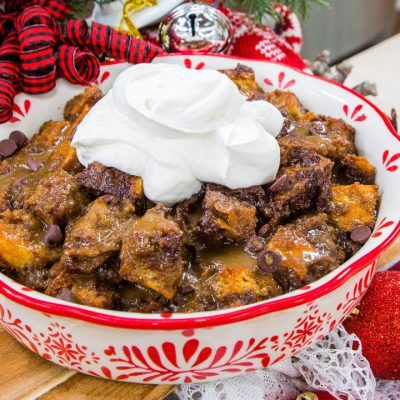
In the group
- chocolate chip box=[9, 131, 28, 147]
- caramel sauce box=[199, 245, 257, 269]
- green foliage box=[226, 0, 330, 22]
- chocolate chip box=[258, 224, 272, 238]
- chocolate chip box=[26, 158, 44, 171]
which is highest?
green foliage box=[226, 0, 330, 22]

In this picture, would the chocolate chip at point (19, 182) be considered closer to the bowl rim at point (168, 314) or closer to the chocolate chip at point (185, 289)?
the bowl rim at point (168, 314)

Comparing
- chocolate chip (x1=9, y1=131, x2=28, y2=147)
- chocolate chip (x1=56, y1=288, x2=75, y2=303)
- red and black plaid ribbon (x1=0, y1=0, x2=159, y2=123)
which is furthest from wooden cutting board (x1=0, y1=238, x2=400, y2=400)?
red and black plaid ribbon (x1=0, y1=0, x2=159, y2=123)

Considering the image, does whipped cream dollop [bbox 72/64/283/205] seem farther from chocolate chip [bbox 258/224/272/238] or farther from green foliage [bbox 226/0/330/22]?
green foliage [bbox 226/0/330/22]

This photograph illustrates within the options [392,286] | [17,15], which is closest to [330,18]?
[17,15]

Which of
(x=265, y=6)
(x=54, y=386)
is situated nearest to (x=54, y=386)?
(x=54, y=386)

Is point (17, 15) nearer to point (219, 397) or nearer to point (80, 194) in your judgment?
point (80, 194)

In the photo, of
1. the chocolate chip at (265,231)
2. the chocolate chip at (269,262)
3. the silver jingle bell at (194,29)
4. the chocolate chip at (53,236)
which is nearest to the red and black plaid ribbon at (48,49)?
the silver jingle bell at (194,29)
